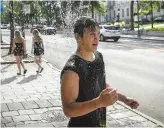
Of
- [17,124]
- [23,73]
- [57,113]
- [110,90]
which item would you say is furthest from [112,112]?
[23,73]

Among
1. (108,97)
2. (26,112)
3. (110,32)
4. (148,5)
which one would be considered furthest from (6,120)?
(148,5)

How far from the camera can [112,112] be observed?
7641mm

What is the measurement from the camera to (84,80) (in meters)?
2.84

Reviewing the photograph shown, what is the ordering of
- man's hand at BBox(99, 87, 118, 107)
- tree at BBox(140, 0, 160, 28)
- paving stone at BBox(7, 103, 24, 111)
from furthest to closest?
tree at BBox(140, 0, 160, 28) < paving stone at BBox(7, 103, 24, 111) < man's hand at BBox(99, 87, 118, 107)

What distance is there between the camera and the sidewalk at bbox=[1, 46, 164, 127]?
268 inches

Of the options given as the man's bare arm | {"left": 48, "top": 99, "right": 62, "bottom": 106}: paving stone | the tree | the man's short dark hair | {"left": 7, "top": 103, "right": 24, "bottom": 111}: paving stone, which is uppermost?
the tree

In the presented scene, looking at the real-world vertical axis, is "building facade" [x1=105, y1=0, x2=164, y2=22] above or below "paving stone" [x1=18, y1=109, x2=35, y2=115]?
above

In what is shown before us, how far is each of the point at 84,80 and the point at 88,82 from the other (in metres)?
0.05

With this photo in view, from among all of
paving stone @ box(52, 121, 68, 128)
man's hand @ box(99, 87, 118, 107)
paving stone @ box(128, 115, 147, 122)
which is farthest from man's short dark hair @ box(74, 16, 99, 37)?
paving stone @ box(128, 115, 147, 122)

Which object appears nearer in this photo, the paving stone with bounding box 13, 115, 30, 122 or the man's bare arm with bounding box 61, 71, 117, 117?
the man's bare arm with bounding box 61, 71, 117, 117

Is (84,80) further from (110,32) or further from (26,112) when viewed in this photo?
(110,32)

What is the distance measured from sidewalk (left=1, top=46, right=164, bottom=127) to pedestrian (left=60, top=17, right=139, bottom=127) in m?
3.79

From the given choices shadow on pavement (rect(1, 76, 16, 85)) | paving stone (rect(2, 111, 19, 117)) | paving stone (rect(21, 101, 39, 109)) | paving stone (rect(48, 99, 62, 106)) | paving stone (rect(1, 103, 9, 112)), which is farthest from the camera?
shadow on pavement (rect(1, 76, 16, 85))

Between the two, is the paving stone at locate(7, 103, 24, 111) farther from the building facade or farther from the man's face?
the building facade
